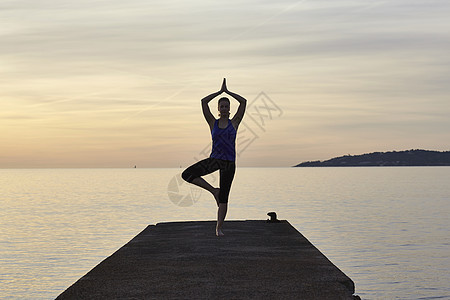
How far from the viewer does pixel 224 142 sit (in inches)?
413

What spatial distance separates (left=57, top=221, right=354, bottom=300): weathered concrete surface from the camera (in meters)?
6.40

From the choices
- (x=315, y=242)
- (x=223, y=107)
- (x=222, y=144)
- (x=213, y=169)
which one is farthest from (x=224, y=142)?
(x=315, y=242)

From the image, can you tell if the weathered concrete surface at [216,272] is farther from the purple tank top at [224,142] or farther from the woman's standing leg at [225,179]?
the purple tank top at [224,142]

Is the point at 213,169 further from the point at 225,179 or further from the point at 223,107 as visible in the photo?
the point at 223,107

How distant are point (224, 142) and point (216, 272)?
3.40 meters

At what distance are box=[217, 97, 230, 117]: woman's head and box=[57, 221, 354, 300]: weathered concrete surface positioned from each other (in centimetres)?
242

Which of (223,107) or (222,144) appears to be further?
(223,107)

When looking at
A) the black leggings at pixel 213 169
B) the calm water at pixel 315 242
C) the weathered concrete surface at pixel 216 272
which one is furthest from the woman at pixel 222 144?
the calm water at pixel 315 242

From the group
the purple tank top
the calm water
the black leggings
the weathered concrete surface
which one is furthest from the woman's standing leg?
the calm water

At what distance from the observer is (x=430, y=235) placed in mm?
27922

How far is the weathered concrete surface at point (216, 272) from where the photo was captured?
6.40 m

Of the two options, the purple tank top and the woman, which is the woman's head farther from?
the purple tank top

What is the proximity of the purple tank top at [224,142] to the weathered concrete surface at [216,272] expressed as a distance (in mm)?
1632

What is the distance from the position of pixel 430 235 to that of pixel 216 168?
20550 millimetres
